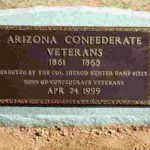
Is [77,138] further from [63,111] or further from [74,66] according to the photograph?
[74,66]

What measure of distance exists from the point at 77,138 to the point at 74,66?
35.8 inches

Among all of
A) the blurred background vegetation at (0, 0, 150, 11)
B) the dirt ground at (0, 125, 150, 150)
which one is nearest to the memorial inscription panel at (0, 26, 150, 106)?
the dirt ground at (0, 125, 150, 150)

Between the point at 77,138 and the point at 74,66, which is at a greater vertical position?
the point at 74,66

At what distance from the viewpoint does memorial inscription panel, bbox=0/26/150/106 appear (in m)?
5.81

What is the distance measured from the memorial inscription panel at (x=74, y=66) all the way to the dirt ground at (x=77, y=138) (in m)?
0.34

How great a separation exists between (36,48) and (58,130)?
3.61 feet

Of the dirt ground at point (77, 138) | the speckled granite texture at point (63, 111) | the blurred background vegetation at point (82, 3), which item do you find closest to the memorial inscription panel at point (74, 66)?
the speckled granite texture at point (63, 111)

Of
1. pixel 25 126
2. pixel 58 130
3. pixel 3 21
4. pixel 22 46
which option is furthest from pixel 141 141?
pixel 3 21

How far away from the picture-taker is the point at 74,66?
5926 mm

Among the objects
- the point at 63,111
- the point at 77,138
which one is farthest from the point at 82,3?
the point at 77,138

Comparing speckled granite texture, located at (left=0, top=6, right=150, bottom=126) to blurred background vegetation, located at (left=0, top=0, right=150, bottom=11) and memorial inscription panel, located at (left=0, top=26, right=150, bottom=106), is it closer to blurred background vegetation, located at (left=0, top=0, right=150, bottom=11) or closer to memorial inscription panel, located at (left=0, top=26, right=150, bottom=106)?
memorial inscription panel, located at (left=0, top=26, right=150, bottom=106)

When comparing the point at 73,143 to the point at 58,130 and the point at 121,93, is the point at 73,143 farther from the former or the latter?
the point at 121,93

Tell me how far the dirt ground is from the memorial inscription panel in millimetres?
344

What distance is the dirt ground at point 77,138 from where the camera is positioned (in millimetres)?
5809
